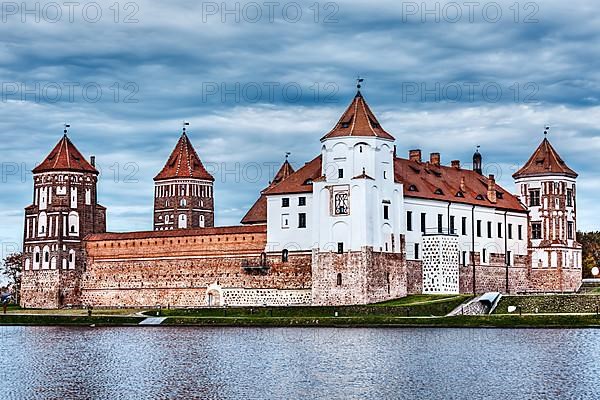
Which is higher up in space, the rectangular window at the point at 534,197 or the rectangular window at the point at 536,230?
the rectangular window at the point at 534,197

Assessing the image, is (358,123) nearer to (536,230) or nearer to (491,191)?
(491,191)

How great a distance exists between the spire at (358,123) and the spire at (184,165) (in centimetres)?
3086

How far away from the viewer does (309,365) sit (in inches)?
1435

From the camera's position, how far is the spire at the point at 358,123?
215 feet

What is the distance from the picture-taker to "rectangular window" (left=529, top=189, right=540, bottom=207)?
77812 mm

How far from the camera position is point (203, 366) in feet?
120

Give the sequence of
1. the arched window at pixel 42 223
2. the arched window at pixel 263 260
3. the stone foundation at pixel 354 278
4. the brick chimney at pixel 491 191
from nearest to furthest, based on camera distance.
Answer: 1. the stone foundation at pixel 354 278
2. the arched window at pixel 263 260
3. the brick chimney at pixel 491 191
4. the arched window at pixel 42 223

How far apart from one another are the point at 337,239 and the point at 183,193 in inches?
1275

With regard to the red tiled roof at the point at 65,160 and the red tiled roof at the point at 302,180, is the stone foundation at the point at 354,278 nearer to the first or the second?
the red tiled roof at the point at 302,180

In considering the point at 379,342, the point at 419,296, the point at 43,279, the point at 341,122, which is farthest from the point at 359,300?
the point at 43,279

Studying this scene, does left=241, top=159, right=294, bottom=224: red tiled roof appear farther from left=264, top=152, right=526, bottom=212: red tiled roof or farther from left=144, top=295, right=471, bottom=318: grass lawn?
left=144, top=295, right=471, bottom=318: grass lawn

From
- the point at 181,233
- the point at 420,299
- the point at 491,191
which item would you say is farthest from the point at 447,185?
the point at 181,233

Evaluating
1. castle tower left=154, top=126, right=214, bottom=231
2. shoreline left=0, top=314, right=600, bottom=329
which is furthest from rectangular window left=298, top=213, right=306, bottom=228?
castle tower left=154, top=126, right=214, bottom=231

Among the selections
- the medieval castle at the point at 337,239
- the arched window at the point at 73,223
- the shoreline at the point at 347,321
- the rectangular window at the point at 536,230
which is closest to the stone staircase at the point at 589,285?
the medieval castle at the point at 337,239
